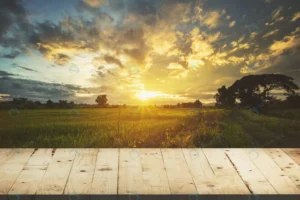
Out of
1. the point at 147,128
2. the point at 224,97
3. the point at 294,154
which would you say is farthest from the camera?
the point at 224,97

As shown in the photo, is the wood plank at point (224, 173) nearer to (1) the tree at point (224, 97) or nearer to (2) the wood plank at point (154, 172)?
(2) the wood plank at point (154, 172)

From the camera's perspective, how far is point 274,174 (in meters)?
2.77

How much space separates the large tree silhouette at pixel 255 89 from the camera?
6109mm

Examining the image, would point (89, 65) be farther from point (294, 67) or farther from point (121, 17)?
point (294, 67)

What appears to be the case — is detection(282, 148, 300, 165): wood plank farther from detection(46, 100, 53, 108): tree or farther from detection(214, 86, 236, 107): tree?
detection(46, 100, 53, 108): tree

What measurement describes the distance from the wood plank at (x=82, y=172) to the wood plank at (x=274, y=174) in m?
1.67

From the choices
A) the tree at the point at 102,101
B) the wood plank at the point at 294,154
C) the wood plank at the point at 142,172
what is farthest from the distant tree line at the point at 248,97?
the wood plank at the point at 142,172

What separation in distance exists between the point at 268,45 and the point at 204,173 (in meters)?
4.11

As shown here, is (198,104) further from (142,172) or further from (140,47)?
(142,172)

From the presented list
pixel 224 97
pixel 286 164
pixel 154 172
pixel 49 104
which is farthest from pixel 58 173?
pixel 224 97

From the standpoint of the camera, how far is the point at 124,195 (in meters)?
2.31

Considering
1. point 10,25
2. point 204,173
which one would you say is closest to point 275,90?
point 204,173

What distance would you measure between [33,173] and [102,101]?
3417 mm

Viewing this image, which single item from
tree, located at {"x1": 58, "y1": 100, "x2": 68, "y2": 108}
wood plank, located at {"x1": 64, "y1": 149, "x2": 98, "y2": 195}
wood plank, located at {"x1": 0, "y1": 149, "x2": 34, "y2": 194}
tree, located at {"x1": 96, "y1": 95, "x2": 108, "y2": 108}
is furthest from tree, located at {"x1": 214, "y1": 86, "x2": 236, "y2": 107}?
wood plank, located at {"x1": 0, "y1": 149, "x2": 34, "y2": 194}
